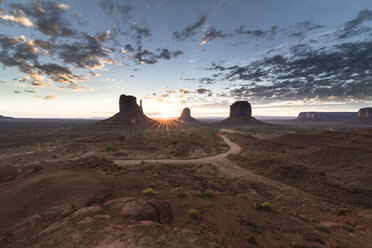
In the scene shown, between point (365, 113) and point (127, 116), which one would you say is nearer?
point (127, 116)

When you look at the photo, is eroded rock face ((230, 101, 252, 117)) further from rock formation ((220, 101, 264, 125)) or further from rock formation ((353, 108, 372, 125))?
rock formation ((353, 108, 372, 125))

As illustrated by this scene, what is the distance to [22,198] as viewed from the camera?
847cm

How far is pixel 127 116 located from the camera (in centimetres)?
9662

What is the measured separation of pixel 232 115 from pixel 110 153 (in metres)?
149

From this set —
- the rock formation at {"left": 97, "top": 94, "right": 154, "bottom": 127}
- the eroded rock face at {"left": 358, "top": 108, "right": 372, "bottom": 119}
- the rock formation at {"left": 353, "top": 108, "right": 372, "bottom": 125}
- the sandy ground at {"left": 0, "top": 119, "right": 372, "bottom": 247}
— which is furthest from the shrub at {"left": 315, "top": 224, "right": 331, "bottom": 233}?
the eroded rock face at {"left": 358, "top": 108, "right": 372, "bottom": 119}

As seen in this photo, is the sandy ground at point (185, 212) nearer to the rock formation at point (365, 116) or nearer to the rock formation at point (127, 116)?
the rock formation at point (127, 116)

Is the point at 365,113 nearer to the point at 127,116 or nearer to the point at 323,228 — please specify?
the point at 323,228

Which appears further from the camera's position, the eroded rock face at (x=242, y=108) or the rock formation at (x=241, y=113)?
the eroded rock face at (x=242, y=108)

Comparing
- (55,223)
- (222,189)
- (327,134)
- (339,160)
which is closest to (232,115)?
(327,134)

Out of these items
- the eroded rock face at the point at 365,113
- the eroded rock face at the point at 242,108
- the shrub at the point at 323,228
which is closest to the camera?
the shrub at the point at 323,228

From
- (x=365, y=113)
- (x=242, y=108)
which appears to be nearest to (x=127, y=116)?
(x=242, y=108)

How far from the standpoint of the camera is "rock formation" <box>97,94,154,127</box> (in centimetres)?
9047

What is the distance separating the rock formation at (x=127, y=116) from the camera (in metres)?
90.5

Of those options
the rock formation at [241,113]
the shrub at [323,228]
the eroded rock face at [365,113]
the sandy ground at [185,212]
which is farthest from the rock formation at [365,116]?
the shrub at [323,228]
